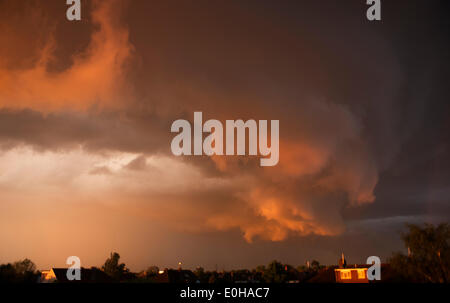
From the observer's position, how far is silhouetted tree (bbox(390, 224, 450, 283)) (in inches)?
2365

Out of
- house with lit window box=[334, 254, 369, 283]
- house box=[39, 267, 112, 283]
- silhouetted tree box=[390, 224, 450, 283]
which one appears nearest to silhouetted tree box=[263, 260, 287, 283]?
house with lit window box=[334, 254, 369, 283]

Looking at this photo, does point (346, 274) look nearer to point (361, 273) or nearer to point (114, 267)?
point (361, 273)

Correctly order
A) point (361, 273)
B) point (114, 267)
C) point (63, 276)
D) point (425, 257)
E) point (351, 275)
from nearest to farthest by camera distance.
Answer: point (425, 257), point (361, 273), point (351, 275), point (63, 276), point (114, 267)

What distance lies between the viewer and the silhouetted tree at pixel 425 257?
197 ft

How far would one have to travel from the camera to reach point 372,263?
80812 mm

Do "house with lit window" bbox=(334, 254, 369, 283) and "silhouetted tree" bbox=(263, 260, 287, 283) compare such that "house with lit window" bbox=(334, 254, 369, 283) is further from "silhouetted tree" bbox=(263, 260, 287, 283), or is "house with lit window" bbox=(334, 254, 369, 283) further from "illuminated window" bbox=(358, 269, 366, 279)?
"silhouetted tree" bbox=(263, 260, 287, 283)

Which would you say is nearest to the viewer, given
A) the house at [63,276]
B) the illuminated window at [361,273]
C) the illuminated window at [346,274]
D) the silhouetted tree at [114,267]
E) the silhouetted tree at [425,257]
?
the silhouetted tree at [425,257]

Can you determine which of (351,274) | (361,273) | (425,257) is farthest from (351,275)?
(425,257)

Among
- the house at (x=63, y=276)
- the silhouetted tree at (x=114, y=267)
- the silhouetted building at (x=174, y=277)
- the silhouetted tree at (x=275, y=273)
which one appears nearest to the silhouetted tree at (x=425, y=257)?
the silhouetted tree at (x=275, y=273)

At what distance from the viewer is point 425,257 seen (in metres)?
62.3

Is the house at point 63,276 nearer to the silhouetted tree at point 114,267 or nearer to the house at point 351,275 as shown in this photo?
the silhouetted tree at point 114,267
